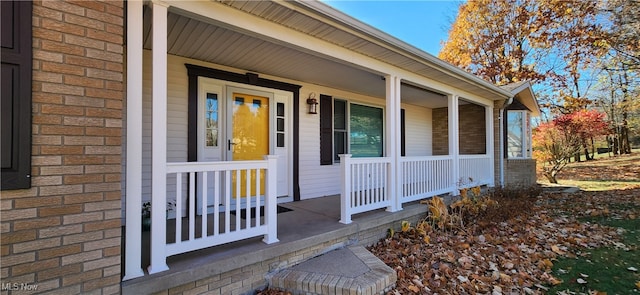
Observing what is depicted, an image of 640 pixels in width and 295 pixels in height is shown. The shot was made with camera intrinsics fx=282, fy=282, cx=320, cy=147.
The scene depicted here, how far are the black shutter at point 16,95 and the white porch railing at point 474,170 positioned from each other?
5.85 metres

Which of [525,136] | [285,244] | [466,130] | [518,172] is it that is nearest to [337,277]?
[285,244]

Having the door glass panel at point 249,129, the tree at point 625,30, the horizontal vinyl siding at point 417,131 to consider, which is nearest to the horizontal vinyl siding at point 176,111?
the door glass panel at point 249,129

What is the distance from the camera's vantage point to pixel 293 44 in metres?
2.95

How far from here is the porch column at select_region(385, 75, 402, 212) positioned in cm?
410

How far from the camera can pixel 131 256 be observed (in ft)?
6.63

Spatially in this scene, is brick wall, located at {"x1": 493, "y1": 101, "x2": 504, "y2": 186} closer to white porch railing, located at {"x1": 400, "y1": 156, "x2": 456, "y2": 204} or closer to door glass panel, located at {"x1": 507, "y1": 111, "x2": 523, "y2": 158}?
door glass panel, located at {"x1": 507, "y1": 111, "x2": 523, "y2": 158}

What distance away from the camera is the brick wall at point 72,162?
1659 mm

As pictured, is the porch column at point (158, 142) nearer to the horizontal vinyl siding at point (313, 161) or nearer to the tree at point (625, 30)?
the horizontal vinyl siding at point (313, 161)

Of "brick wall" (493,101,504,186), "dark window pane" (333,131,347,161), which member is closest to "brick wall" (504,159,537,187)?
"brick wall" (493,101,504,186)

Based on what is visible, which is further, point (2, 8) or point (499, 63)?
point (499, 63)

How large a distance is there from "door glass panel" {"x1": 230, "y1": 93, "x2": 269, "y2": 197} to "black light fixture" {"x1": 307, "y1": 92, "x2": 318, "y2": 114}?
2.86ft

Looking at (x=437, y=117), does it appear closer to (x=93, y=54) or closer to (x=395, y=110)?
(x=395, y=110)

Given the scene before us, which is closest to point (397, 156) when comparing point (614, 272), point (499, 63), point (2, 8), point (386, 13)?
point (614, 272)

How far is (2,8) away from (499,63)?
50.6 ft
